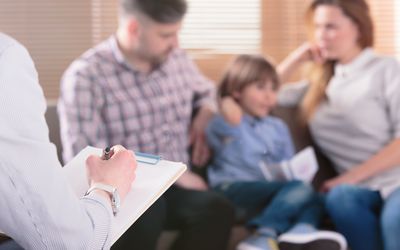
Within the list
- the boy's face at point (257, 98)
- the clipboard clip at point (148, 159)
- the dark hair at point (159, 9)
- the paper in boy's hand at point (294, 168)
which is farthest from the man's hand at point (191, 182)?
the clipboard clip at point (148, 159)

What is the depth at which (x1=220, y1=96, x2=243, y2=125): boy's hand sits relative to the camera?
2373 mm

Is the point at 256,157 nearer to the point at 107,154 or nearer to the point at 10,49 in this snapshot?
the point at 107,154

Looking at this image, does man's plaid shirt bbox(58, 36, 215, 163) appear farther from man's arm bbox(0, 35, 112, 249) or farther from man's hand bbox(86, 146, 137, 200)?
man's arm bbox(0, 35, 112, 249)

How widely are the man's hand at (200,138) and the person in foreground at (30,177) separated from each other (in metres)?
1.39

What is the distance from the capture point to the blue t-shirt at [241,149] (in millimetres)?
2365

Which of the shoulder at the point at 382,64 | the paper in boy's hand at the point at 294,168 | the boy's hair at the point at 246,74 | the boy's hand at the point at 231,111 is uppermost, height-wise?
the shoulder at the point at 382,64

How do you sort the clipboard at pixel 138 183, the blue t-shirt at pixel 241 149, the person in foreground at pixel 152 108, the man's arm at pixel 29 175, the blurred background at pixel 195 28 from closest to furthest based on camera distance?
1. the man's arm at pixel 29 175
2. the clipboard at pixel 138 183
3. the person in foreground at pixel 152 108
4. the blue t-shirt at pixel 241 149
5. the blurred background at pixel 195 28

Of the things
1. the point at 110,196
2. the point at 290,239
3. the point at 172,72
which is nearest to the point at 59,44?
the point at 172,72

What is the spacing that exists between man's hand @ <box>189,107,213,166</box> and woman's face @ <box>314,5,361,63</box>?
54 cm

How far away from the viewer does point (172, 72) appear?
2.42 m

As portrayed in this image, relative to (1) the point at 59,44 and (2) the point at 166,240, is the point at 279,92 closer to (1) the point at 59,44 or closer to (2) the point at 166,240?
(2) the point at 166,240

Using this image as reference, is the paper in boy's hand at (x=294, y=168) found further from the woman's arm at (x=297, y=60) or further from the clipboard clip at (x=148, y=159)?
the clipboard clip at (x=148, y=159)

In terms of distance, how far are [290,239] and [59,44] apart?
65.7 inches

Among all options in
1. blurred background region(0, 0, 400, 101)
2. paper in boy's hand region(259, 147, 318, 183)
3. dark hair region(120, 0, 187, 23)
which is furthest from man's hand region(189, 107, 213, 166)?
blurred background region(0, 0, 400, 101)
